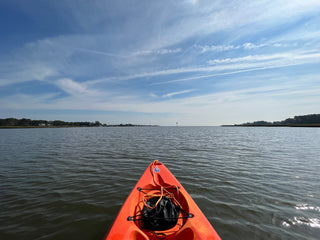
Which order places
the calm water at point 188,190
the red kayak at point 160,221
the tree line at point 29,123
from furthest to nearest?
the tree line at point 29,123
the calm water at point 188,190
the red kayak at point 160,221

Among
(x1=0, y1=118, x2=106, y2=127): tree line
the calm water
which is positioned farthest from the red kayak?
(x1=0, y1=118, x2=106, y2=127): tree line

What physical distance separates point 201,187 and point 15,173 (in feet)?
34.2

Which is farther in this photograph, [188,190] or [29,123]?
[29,123]

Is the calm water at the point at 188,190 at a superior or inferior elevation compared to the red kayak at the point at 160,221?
inferior

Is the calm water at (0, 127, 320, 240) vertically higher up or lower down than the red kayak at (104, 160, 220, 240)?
lower down

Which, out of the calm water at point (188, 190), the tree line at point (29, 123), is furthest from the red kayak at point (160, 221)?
→ the tree line at point (29, 123)

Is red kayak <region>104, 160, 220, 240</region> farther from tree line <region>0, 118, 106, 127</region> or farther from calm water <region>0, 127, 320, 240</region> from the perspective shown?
tree line <region>0, 118, 106, 127</region>

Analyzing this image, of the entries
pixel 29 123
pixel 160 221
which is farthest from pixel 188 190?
pixel 29 123

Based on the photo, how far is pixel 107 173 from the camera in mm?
8070

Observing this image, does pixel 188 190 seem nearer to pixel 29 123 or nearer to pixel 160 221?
pixel 160 221

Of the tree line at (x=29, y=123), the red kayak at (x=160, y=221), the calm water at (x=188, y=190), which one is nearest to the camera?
the red kayak at (x=160, y=221)

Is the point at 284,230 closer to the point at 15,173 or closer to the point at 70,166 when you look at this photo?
the point at 70,166

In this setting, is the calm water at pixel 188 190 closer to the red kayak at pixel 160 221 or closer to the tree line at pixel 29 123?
the red kayak at pixel 160 221

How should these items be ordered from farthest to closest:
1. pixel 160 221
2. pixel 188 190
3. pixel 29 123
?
pixel 29 123
pixel 188 190
pixel 160 221
